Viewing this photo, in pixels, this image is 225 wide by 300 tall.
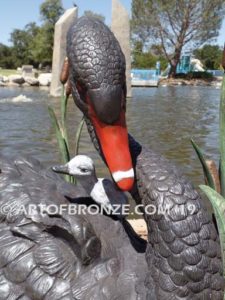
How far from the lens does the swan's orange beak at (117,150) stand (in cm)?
87

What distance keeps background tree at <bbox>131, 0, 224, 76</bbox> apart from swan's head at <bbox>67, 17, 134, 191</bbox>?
67.3 feet

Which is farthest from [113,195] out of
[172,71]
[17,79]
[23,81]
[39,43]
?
[39,43]

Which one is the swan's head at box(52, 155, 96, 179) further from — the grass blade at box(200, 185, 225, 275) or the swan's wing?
the grass blade at box(200, 185, 225, 275)

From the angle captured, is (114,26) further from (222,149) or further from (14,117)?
(222,149)

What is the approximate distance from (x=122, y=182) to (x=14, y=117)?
221 inches

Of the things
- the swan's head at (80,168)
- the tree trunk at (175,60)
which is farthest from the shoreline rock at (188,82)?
the swan's head at (80,168)

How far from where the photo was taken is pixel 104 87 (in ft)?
2.85

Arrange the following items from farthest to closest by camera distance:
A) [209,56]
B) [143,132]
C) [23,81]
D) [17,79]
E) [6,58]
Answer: [6,58] < [209,56] < [23,81] < [17,79] < [143,132]

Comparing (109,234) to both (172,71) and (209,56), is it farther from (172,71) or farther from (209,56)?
(209,56)

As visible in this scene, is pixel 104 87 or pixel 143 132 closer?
pixel 104 87

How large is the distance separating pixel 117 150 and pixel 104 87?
128 millimetres

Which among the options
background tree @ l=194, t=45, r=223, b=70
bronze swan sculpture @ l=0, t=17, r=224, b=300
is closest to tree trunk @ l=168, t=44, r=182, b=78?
background tree @ l=194, t=45, r=223, b=70

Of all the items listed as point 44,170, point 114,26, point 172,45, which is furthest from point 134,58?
point 44,170

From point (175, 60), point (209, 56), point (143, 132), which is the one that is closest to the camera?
point (143, 132)
